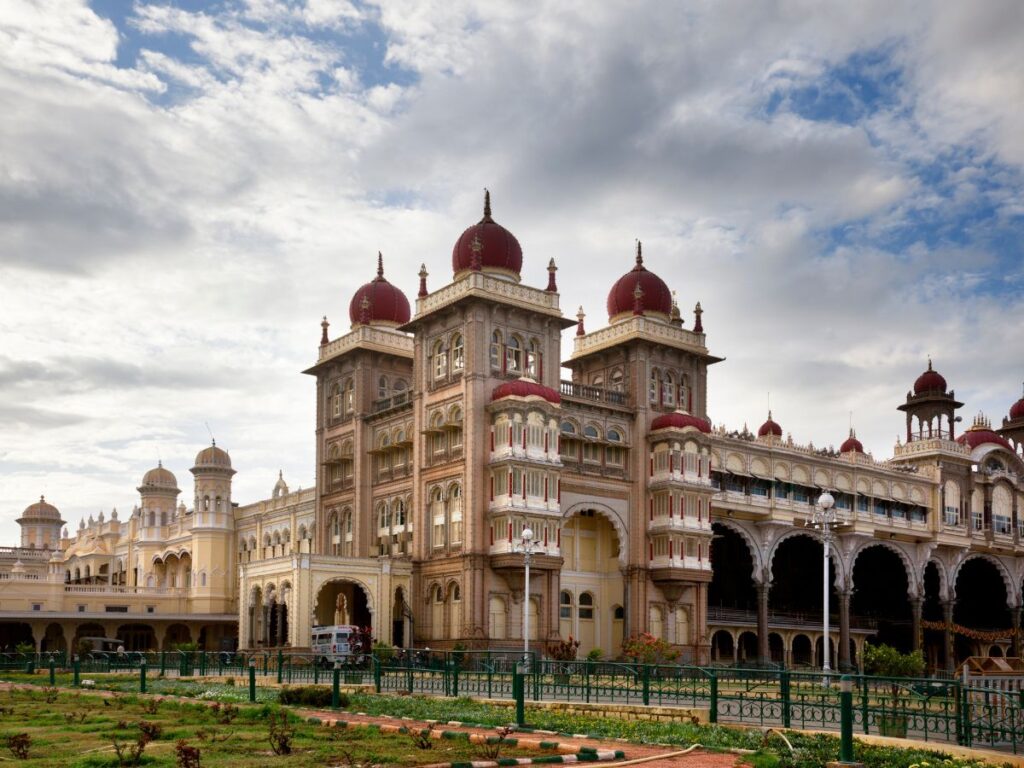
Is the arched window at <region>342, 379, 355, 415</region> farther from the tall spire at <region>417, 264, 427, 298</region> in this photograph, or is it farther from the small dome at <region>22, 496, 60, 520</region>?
the small dome at <region>22, 496, 60, 520</region>

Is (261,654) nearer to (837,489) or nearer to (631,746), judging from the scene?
(631,746)

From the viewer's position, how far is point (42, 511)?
358ft

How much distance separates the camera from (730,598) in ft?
241

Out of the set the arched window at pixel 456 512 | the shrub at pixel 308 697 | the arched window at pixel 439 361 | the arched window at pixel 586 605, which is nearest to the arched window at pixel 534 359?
the arched window at pixel 439 361

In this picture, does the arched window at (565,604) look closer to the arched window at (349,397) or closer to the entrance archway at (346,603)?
the entrance archway at (346,603)

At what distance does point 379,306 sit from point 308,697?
38.6 m

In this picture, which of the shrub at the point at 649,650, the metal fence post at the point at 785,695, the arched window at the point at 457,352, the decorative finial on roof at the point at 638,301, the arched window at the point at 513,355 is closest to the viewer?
the metal fence post at the point at 785,695

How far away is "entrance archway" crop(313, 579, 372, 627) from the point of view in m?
61.5

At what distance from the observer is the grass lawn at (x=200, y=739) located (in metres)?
19.5

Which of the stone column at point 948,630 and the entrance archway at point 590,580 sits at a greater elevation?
the entrance archway at point 590,580

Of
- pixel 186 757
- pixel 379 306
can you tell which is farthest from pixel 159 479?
pixel 186 757

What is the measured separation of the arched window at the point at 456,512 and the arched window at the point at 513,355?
20.2 ft

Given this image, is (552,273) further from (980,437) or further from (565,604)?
(980,437)

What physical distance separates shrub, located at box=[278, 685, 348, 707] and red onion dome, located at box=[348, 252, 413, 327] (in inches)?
1444
